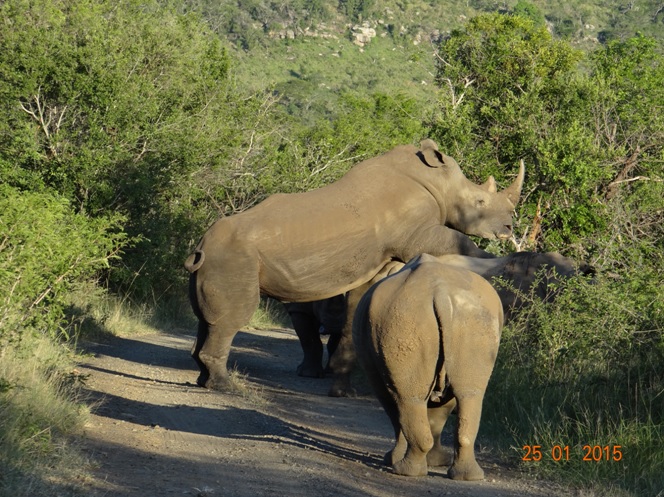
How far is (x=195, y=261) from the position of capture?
1136 centimetres

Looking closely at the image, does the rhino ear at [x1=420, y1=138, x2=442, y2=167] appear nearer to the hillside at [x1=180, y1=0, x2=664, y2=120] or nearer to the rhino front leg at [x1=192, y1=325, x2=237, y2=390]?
the rhino front leg at [x1=192, y1=325, x2=237, y2=390]

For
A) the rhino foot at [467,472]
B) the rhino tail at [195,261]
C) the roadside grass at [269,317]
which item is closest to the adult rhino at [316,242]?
the rhino tail at [195,261]

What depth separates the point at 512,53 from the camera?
19.1 meters

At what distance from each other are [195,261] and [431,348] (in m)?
4.81

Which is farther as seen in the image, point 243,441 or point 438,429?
point 243,441

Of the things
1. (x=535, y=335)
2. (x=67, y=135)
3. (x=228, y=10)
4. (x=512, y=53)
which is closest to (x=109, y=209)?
(x=67, y=135)

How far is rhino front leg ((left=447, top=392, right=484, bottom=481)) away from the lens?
707 cm

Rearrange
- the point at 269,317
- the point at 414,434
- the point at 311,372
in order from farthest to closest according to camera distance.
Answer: the point at 269,317 → the point at 311,372 → the point at 414,434

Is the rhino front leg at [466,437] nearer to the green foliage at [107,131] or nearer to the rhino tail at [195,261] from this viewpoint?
the rhino tail at [195,261]

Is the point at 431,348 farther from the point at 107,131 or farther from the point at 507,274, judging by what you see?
the point at 107,131

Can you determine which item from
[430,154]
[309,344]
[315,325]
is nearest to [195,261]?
[309,344]

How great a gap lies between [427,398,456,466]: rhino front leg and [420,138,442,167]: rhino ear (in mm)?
5099

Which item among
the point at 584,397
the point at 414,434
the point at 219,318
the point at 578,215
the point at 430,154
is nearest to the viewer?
the point at 414,434

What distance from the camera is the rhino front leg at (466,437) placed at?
7070mm
